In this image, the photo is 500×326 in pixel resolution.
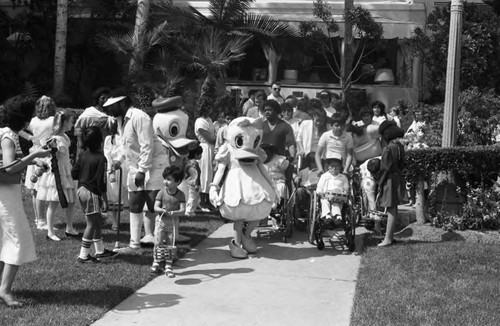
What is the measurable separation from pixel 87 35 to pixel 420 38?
9.05 meters

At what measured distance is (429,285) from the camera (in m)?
6.64

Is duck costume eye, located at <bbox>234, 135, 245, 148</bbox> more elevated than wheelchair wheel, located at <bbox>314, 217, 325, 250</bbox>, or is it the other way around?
duck costume eye, located at <bbox>234, 135, 245, 148</bbox>

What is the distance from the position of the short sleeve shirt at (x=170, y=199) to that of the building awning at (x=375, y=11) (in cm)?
1039

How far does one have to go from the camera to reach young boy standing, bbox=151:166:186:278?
23.1 feet

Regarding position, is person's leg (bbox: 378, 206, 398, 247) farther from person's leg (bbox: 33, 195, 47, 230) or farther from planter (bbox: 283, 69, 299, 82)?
planter (bbox: 283, 69, 299, 82)

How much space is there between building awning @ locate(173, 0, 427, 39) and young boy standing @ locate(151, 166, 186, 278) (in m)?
10.4

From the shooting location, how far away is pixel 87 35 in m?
18.7

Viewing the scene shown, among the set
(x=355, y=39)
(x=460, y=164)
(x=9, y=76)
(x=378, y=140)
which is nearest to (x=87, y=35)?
(x=9, y=76)

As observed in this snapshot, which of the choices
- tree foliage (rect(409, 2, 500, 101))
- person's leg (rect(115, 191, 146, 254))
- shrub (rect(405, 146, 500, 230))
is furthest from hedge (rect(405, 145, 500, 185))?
tree foliage (rect(409, 2, 500, 101))

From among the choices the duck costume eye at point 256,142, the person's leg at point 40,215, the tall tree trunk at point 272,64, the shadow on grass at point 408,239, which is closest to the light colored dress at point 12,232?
the duck costume eye at point 256,142

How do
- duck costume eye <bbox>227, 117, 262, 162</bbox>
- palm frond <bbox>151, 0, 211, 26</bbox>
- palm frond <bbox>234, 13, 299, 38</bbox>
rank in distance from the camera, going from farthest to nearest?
palm frond <bbox>151, 0, 211, 26</bbox> → palm frond <bbox>234, 13, 299, 38</bbox> → duck costume eye <bbox>227, 117, 262, 162</bbox>

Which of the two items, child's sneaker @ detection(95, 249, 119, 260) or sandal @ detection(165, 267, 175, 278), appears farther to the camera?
child's sneaker @ detection(95, 249, 119, 260)

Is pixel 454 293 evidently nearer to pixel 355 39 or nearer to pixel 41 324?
pixel 41 324

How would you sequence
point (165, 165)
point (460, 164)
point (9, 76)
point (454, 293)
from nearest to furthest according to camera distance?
point (454, 293)
point (165, 165)
point (460, 164)
point (9, 76)
